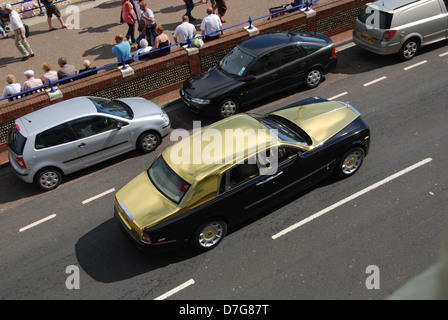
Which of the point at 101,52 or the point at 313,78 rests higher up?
the point at 101,52

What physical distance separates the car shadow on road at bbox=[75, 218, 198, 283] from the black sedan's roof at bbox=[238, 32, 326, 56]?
19.7ft

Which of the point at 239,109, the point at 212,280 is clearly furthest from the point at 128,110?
the point at 212,280

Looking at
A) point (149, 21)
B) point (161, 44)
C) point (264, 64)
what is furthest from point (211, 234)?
point (149, 21)

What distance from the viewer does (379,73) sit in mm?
13219

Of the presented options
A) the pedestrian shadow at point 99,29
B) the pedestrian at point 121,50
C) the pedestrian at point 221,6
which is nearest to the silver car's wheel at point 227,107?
the pedestrian at point 121,50

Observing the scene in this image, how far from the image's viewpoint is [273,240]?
8.44 m

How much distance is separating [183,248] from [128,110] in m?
4.26

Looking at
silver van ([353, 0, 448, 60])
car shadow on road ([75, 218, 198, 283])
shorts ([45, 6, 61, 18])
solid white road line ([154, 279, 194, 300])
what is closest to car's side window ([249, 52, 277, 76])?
silver van ([353, 0, 448, 60])

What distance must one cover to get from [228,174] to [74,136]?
166 inches

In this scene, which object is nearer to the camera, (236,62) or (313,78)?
(236,62)

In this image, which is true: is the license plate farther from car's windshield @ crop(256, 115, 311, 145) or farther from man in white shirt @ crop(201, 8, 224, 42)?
car's windshield @ crop(256, 115, 311, 145)

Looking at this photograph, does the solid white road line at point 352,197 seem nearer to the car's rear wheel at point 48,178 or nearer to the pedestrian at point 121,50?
the car's rear wheel at point 48,178

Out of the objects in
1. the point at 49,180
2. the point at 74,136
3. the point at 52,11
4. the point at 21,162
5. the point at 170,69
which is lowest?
the point at 49,180

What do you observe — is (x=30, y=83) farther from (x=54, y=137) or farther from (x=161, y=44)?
(x=161, y=44)
